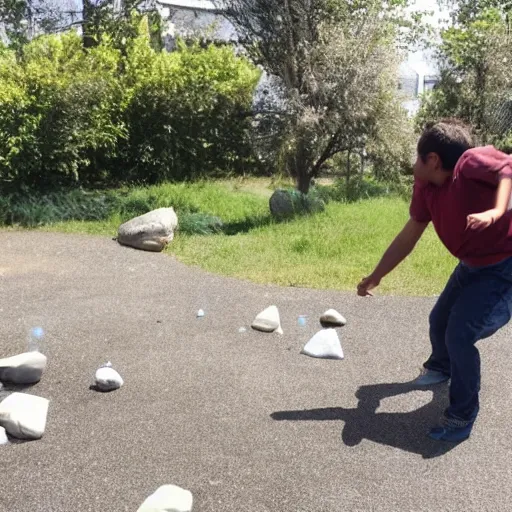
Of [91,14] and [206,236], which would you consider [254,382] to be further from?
[91,14]

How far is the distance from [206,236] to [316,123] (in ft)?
8.70

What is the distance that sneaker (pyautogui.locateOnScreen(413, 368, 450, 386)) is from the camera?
4.11 m

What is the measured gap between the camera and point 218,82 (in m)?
13.0

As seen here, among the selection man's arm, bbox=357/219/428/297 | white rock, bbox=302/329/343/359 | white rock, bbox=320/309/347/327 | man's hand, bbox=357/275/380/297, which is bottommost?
white rock, bbox=320/309/347/327

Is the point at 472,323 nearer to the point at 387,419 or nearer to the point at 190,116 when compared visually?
the point at 387,419

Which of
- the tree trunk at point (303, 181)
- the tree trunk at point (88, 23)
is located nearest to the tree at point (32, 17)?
the tree trunk at point (88, 23)

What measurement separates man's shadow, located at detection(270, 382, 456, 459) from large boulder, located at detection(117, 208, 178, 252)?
4173 millimetres

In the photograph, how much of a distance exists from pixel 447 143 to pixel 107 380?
2272 millimetres

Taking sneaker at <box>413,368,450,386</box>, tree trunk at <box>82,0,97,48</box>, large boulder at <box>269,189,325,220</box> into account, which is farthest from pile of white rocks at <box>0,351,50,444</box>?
tree trunk at <box>82,0,97,48</box>

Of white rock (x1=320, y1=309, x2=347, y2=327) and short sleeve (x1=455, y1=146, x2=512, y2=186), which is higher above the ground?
short sleeve (x1=455, y1=146, x2=512, y2=186)

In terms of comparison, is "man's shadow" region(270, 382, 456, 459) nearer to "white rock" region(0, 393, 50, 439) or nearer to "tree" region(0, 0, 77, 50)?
"white rock" region(0, 393, 50, 439)

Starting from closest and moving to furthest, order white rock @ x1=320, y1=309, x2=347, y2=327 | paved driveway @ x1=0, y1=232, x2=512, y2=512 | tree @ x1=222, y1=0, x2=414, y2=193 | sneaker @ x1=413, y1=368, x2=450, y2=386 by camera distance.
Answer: paved driveway @ x1=0, y1=232, x2=512, y2=512
sneaker @ x1=413, y1=368, x2=450, y2=386
white rock @ x1=320, y1=309, x2=347, y2=327
tree @ x1=222, y1=0, x2=414, y2=193

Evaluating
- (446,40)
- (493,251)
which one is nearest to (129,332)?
(493,251)

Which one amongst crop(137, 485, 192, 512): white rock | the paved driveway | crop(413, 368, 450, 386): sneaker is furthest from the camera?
crop(413, 368, 450, 386): sneaker
